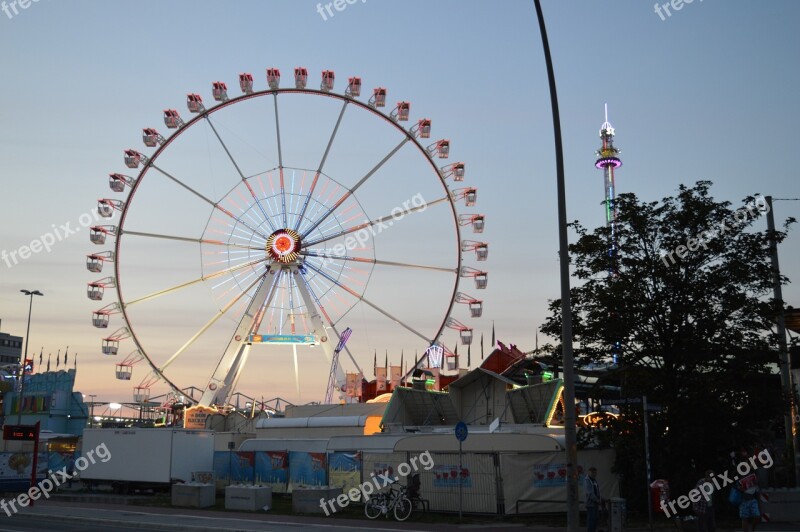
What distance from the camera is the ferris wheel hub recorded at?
1823 inches

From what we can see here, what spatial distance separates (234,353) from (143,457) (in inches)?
470

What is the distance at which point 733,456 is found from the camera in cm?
2431

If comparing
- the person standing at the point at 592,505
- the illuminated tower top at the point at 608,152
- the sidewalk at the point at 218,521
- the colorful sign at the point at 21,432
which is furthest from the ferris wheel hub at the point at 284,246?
the illuminated tower top at the point at 608,152

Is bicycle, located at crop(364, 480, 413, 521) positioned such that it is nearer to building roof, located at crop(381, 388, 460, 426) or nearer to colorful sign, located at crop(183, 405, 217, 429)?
building roof, located at crop(381, 388, 460, 426)

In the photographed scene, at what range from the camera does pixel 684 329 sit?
25312 mm

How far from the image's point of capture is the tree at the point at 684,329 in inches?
957

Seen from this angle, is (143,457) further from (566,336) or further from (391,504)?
(566,336)

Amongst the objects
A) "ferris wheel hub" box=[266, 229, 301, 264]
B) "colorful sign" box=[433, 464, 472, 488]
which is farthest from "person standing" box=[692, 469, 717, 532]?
"ferris wheel hub" box=[266, 229, 301, 264]

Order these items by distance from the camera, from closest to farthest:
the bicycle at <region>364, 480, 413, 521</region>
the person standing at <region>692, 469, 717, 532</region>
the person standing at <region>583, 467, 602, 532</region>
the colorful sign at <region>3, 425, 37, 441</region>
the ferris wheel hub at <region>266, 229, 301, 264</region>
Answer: the person standing at <region>692, 469, 717, 532</region> → the person standing at <region>583, 467, 602, 532</region> → the bicycle at <region>364, 480, 413, 521</region> → the colorful sign at <region>3, 425, 37, 441</region> → the ferris wheel hub at <region>266, 229, 301, 264</region>

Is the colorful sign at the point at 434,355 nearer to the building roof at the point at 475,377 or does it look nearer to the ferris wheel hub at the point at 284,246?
the building roof at the point at 475,377

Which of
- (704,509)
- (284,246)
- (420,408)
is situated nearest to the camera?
(704,509)

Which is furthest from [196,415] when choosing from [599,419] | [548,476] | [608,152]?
[608,152]

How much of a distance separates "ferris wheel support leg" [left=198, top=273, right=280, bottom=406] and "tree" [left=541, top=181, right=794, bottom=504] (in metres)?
23.9

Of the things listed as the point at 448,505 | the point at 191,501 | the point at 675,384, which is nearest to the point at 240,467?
the point at 191,501
